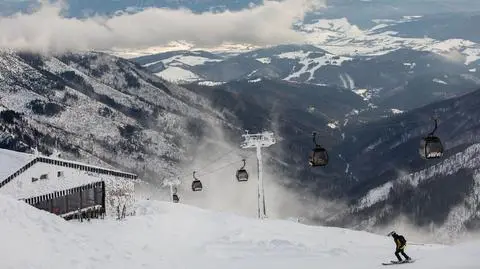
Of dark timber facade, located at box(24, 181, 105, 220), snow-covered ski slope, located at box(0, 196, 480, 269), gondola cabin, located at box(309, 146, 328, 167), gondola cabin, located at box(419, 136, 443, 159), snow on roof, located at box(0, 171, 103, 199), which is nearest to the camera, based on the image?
snow-covered ski slope, located at box(0, 196, 480, 269)

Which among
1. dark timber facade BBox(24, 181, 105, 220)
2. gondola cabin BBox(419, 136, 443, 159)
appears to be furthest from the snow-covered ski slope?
dark timber facade BBox(24, 181, 105, 220)

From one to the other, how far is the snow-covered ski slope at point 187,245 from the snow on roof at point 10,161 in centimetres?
1073

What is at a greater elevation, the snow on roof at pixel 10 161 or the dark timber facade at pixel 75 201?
the snow on roof at pixel 10 161

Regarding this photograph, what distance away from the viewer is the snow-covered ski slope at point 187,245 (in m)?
29.0

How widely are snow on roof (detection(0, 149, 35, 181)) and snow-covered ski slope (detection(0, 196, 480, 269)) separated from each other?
1073cm

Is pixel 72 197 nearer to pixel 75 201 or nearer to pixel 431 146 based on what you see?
pixel 75 201

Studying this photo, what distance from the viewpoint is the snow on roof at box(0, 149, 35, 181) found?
48312mm

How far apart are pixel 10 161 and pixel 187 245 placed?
67.1 ft

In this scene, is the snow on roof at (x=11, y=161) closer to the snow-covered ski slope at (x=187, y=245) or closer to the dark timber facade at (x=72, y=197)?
the dark timber facade at (x=72, y=197)

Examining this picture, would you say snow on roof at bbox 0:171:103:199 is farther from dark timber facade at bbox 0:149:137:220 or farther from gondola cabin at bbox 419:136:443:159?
gondola cabin at bbox 419:136:443:159

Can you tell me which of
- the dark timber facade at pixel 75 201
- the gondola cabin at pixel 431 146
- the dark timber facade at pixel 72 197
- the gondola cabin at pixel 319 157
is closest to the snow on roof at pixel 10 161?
the dark timber facade at pixel 72 197

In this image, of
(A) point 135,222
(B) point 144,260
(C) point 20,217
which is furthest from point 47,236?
(A) point 135,222

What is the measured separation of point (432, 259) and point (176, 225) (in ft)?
62.9

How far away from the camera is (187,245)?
37.4 meters
